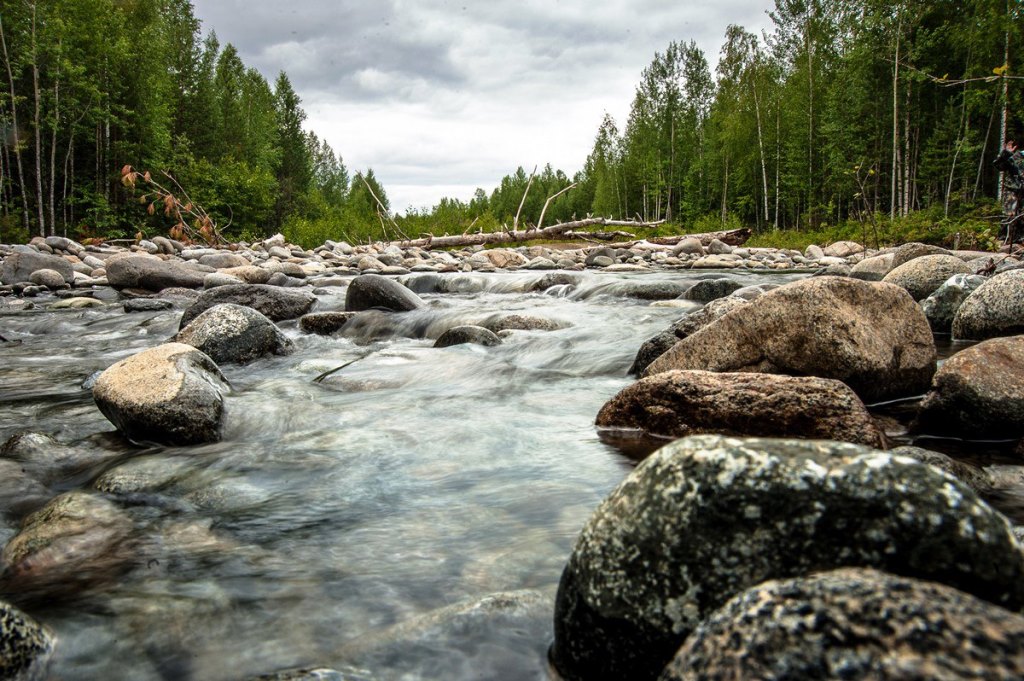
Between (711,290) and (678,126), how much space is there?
145 ft

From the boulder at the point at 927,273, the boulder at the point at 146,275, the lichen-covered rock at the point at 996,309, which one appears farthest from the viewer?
the boulder at the point at 146,275

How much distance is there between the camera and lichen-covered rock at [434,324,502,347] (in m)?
6.59

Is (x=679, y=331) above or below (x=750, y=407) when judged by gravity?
above

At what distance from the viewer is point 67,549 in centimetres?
239

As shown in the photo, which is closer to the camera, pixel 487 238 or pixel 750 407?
pixel 750 407

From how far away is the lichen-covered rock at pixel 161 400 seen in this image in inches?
143

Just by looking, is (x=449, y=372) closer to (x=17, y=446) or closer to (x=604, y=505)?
(x=17, y=446)

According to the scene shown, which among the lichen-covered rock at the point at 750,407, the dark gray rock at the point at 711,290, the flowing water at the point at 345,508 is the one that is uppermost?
the dark gray rock at the point at 711,290

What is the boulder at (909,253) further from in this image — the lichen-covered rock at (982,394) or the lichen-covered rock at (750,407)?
the lichen-covered rock at (750,407)

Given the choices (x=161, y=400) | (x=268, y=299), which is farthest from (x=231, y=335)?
(x=268, y=299)

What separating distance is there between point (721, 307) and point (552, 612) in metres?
3.66

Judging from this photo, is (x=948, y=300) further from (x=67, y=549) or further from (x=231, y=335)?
(x=67, y=549)

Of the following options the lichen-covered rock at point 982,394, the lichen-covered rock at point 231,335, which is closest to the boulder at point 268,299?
the lichen-covered rock at point 231,335

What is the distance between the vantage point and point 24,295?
12.0 meters
